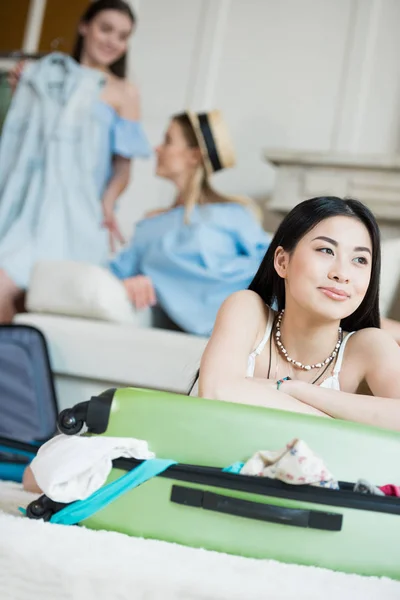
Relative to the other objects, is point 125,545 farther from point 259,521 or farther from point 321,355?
point 321,355

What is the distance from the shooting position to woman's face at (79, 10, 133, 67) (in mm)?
2896

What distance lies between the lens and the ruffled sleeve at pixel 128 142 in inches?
110

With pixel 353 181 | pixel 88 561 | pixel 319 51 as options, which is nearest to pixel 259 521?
pixel 88 561

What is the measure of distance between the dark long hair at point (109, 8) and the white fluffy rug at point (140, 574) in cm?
247

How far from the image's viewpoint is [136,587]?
2.09 ft

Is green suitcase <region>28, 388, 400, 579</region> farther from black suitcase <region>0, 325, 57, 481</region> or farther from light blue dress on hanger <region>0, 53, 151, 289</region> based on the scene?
light blue dress on hanger <region>0, 53, 151, 289</region>

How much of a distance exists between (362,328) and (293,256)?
0.64 ft

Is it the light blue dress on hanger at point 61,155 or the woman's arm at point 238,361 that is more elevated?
the light blue dress on hanger at point 61,155

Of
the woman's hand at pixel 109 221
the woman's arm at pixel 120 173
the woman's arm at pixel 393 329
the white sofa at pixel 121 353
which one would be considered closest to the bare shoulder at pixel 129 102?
the woman's arm at pixel 120 173

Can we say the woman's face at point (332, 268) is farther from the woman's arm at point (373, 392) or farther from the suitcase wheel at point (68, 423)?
the suitcase wheel at point (68, 423)

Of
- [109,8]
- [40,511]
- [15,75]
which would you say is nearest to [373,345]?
[40,511]

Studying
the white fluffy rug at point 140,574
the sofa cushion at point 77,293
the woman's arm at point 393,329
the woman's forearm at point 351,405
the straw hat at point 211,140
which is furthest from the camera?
the straw hat at point 211,140

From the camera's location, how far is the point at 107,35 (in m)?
2.91

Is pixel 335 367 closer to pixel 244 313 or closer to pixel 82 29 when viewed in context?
pixel 244 313
